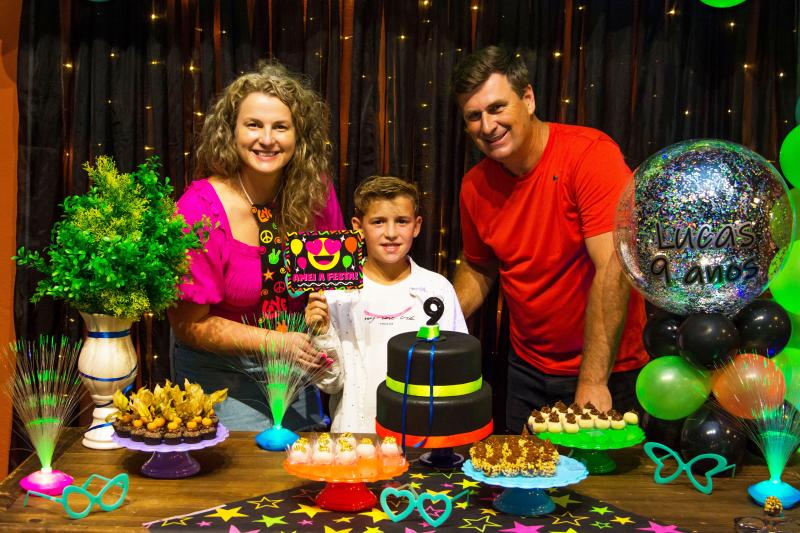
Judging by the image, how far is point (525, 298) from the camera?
3490mm

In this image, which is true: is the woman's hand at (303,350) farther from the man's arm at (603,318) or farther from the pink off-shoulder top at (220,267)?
the man's arm at (603,318)

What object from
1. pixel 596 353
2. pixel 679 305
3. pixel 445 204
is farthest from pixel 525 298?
pixel 679 305

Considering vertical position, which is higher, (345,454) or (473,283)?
(473,283)

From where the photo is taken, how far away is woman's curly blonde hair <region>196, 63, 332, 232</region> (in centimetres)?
319

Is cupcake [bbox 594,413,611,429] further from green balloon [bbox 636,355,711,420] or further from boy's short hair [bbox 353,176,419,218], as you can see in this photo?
boy's short hair [bbox 353,176,419,218]

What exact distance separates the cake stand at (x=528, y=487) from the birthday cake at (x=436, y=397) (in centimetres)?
14

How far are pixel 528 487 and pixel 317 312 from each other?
1230mm

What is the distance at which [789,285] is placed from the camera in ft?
8.58

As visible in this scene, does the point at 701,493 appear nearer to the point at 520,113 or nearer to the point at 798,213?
the point at 798,213

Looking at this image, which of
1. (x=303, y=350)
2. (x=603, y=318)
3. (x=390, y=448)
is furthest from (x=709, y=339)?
(x=303, y=350)

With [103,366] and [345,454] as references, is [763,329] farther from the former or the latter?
[103,366]

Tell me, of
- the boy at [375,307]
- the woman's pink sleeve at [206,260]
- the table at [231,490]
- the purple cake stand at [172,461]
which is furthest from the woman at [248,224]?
the purple cake stand at [172,461]

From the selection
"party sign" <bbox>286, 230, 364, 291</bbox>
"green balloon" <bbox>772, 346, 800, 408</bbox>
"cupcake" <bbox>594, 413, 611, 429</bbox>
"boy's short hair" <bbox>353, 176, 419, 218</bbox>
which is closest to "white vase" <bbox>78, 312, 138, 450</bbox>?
"party sign" <bbox>286, 230, 364, 291</bbox>

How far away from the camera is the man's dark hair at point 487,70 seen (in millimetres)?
3281
